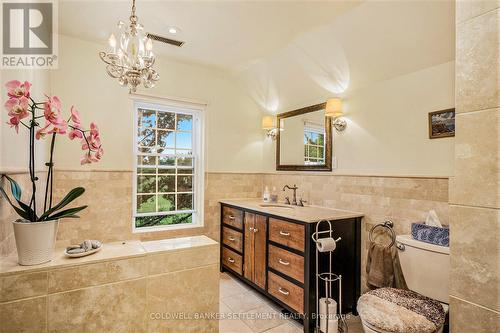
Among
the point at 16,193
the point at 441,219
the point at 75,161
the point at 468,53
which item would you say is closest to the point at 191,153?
the point at 75,161

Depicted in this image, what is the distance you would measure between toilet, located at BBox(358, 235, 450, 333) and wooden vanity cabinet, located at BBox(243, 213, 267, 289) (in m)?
1.13

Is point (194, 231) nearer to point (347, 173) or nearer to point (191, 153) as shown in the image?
point (191, 153)

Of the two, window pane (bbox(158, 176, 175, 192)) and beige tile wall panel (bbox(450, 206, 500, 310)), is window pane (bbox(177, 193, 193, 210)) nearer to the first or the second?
window pane (bbox(158, 176, 175, 192))

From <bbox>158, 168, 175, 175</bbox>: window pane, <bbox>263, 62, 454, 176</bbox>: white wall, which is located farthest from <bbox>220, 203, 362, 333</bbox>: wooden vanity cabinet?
<bbox>158, 168, 175, 175</bbox>: window pane

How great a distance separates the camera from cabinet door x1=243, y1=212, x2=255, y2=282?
2766mm

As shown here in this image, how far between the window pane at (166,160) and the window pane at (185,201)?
439 millimetres

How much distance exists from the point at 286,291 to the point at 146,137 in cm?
237

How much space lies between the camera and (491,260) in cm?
82

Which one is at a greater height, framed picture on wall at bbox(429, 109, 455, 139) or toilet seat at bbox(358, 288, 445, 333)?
framed picture on wall at bbox(429, 109, 455, 139)

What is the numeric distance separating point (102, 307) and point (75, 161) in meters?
1.97

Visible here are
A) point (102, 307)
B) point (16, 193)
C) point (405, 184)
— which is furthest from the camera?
point (405, 184)

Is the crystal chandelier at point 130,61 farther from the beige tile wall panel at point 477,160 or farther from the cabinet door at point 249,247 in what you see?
the cabinet door at point 249,247

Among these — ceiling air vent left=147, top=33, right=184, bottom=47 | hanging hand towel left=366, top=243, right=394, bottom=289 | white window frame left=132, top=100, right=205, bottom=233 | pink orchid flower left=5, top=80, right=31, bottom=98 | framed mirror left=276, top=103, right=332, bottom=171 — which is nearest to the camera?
pink orchid flower left=5, top=80, right=31, bottom=98

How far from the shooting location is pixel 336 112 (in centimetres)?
267
